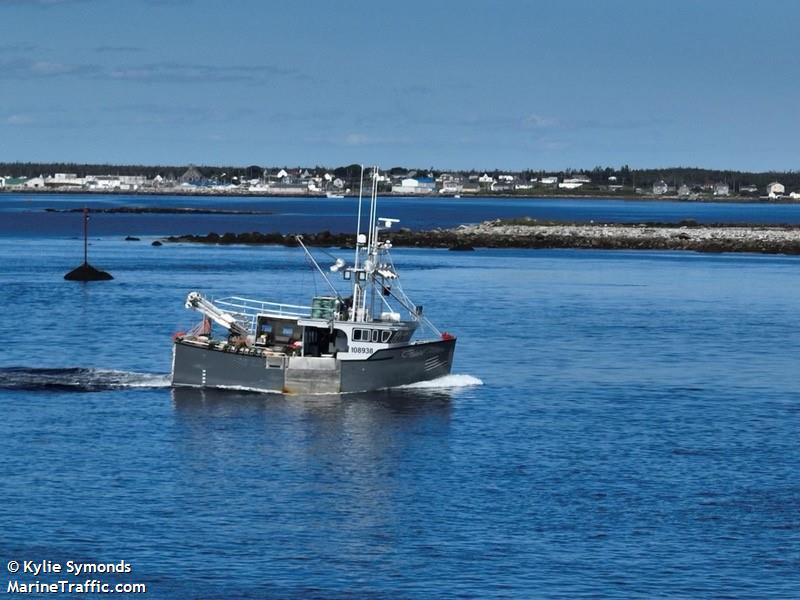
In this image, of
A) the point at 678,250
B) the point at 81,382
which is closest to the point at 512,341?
the point at 81,382

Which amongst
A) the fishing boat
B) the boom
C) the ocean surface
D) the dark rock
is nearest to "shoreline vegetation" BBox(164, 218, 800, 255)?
the dark rock

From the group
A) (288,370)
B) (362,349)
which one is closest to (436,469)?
(362,349)

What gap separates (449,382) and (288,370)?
7237mm

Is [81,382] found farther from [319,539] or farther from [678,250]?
[678,250]

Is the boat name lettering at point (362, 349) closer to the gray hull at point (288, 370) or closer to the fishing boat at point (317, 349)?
the fishing boat at point (317, 349)

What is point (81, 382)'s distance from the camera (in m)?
54.3

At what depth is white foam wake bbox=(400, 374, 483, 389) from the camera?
2117 inches

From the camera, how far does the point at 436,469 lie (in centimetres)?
4141

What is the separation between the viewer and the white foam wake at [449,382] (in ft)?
176

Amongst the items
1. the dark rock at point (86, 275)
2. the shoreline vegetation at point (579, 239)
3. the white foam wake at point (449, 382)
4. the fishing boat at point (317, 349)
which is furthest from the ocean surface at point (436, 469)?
the shoreline vegetation at point (579, 239)

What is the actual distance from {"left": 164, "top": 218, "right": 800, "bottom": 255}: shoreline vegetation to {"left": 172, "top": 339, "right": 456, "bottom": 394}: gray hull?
9183cm

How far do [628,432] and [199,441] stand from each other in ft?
44.2

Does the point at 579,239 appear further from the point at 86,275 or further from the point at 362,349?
the point at 362,349

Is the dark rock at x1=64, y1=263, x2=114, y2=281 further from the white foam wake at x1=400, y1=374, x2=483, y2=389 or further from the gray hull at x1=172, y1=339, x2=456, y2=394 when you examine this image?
the gray hull at x1=172, y1=339, x2=456, y2=394
